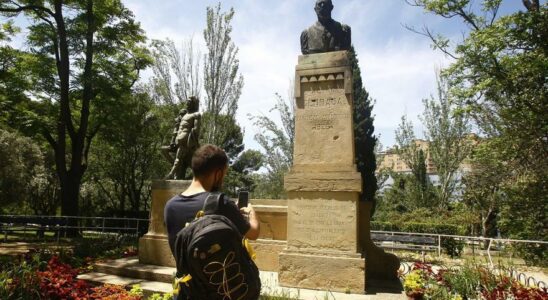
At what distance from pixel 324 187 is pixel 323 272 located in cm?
144

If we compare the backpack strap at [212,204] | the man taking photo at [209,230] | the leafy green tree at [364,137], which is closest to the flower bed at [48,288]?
the man taking photo at [209,230]

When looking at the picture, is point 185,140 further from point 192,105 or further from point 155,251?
point 155,251

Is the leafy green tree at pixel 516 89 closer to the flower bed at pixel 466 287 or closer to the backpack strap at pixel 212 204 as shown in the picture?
the flower bed at pixel 466 287

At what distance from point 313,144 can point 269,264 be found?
9.08ft

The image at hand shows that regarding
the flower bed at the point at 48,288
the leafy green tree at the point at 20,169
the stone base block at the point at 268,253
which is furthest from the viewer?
the leafy green tree at the point at 20,169

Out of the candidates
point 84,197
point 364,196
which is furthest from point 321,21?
point 84,197

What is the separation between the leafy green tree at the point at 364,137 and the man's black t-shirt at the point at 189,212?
20.1 meters

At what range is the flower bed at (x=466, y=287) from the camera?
496cm

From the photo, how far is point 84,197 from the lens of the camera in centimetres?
3091

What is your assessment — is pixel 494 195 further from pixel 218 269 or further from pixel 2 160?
pixel 2 160

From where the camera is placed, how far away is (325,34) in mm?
7473

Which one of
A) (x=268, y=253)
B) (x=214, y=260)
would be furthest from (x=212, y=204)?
Answer: (x=268, y=253)

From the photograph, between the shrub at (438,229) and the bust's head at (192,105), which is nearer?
the bust's head at (192,105)

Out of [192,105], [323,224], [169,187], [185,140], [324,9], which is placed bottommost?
[323,224]
